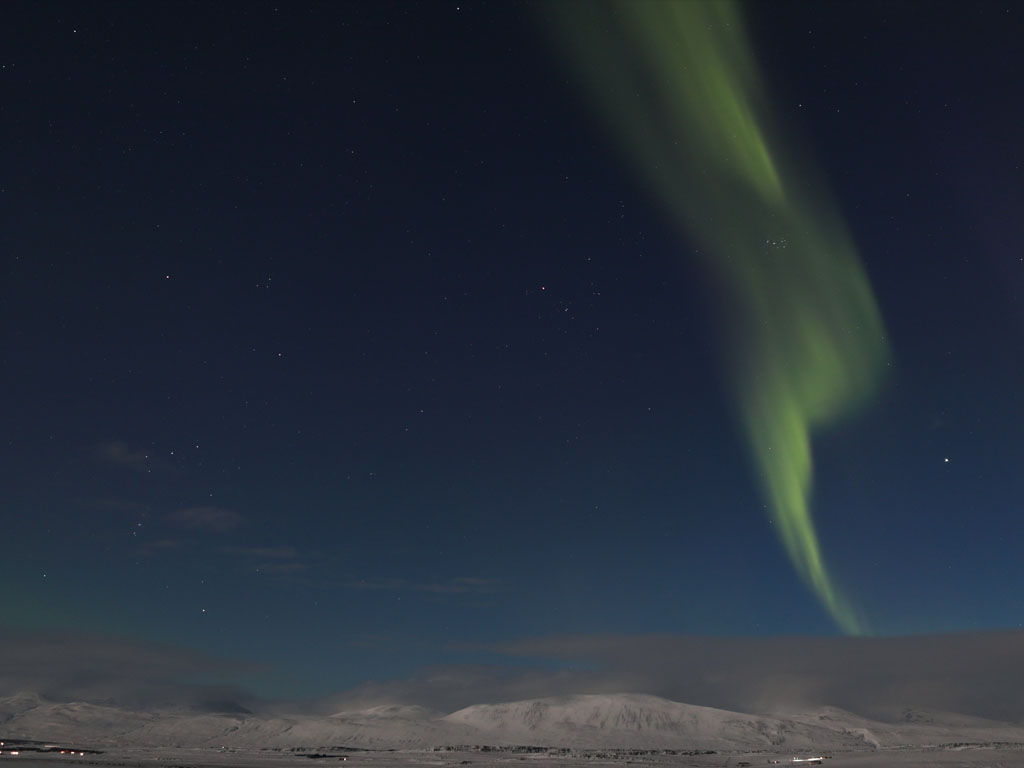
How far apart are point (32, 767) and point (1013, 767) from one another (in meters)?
236

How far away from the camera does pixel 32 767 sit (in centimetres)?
17938

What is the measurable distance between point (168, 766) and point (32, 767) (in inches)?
1241

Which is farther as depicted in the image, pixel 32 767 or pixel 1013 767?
pixel 1013 767

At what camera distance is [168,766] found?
200 meters

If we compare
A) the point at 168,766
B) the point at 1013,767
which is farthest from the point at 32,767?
the point at 1013,767

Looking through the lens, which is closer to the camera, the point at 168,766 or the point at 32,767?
the point at 32,767

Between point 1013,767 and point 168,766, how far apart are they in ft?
700

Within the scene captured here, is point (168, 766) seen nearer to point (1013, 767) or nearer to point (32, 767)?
point (32, 767)

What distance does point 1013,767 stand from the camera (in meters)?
→ 198
